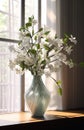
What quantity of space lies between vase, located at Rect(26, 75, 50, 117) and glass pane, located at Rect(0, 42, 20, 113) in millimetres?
372

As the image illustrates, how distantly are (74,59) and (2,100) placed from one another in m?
0.85

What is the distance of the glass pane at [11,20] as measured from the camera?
2.70m

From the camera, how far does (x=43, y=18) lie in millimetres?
2951

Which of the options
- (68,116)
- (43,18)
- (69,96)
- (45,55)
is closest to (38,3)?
(43,18)

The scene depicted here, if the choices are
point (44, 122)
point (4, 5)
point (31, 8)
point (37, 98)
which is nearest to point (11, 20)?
point (4, 5)

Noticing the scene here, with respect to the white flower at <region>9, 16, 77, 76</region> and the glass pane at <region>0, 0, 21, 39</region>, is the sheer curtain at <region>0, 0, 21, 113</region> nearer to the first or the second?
the glass pane at <region>0, 0, 21, 39</region>

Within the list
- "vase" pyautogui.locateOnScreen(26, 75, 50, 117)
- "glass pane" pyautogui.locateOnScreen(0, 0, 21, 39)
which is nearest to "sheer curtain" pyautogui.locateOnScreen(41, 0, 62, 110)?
"glass pane" pyautogui.locateOnScreen(0, 0, 21, 39)

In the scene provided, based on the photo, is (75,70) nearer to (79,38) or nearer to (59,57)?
(79,38)

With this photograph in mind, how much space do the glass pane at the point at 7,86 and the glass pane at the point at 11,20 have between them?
0.11 m

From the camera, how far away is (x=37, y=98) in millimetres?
2352

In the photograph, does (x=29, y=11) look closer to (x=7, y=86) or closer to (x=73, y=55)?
(x=73, y=55)

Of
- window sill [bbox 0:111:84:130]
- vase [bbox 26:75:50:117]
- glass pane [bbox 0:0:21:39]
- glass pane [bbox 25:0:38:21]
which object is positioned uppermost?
glass pane [bbox 25:0:38:21]

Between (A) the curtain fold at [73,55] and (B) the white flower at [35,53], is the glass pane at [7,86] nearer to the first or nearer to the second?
(B) the white flower at [35,53]

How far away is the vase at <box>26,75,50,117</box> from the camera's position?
2361mm
